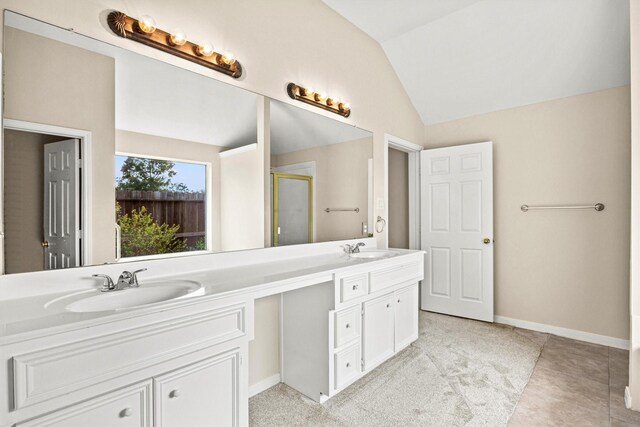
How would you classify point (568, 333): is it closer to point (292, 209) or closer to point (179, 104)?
point (292, 209)

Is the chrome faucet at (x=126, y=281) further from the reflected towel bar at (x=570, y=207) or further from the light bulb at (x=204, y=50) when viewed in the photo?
the reflected towel bar at (x=570, y=207)

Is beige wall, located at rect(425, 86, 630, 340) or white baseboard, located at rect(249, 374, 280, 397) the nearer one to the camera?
white baseboard, located at rect(249, 374, 280, 397)

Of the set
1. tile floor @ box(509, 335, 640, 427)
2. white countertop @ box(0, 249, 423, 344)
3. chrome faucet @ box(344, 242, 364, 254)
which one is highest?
chrome faucet @ box(344, 242, 364, 254)

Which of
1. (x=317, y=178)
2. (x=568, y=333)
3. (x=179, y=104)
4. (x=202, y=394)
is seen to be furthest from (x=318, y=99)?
(x=568, y=333)

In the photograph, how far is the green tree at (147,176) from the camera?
1532 mm

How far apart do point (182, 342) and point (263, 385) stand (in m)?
1.15

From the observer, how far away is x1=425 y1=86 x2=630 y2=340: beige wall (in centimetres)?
280

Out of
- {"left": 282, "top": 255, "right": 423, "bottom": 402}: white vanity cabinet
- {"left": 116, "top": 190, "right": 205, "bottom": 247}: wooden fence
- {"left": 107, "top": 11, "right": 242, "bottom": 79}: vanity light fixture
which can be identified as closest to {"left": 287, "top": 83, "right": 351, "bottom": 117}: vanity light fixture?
{"left": 107, "top": 11, "right": 242, "bottom": 79}: vanity light fixture

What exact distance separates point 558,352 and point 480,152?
1.92 meters

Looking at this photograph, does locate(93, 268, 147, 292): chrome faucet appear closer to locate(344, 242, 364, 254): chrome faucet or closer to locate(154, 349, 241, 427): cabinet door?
locate(154, 349, 241, 427): cabinet door

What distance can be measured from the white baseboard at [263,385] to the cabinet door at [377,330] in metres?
0.60

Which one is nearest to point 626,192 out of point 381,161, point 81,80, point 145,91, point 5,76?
point 381,161

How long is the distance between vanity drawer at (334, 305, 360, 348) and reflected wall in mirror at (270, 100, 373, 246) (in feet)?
2.05

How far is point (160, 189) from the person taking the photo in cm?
166
